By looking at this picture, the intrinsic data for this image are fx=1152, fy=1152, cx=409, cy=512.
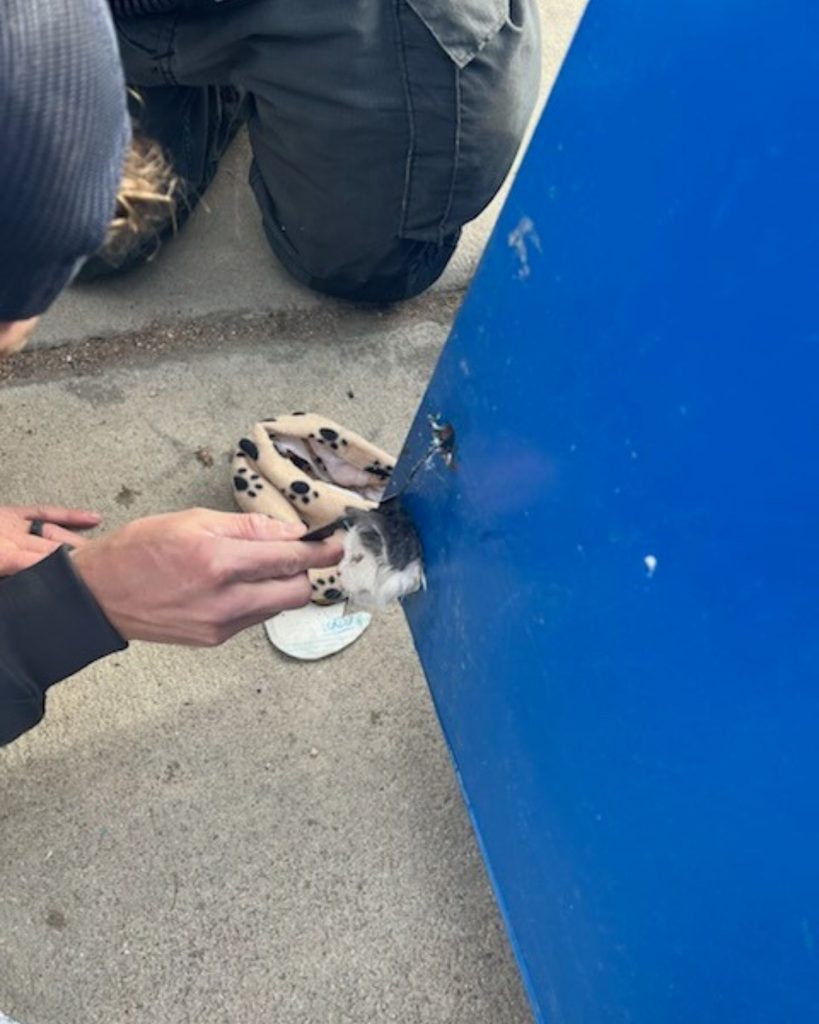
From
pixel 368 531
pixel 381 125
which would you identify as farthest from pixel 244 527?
pixel 381 125

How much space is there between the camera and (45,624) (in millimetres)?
1139

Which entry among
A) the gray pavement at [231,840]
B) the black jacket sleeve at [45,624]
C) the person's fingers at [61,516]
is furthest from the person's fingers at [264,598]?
the person's fingers at [61,516]

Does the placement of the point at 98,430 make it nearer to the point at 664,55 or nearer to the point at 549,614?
the point at 549,614

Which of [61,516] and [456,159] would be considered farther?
[456,159]

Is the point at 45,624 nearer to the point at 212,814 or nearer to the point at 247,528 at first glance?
the point at 247,528

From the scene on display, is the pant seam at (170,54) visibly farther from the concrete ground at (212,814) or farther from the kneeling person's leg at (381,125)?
the concrete ground at (212,814)

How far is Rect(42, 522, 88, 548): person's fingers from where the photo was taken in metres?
1.45

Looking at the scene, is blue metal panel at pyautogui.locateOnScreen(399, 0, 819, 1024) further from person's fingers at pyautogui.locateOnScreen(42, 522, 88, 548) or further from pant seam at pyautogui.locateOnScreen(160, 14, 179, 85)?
pant seam at pyautogui.locateOnScreen(160, 14, 179, 85)

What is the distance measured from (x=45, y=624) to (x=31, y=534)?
0.34m

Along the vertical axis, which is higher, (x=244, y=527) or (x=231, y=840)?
(x=244, y=527)

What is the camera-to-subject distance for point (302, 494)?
153cm

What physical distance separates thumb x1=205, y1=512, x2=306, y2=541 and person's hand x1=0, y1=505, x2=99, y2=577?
33 centimetres

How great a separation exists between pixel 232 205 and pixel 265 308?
0.74ft

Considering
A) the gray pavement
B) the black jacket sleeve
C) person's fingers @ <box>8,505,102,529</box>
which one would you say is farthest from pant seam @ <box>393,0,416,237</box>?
the black jacket sleeve
